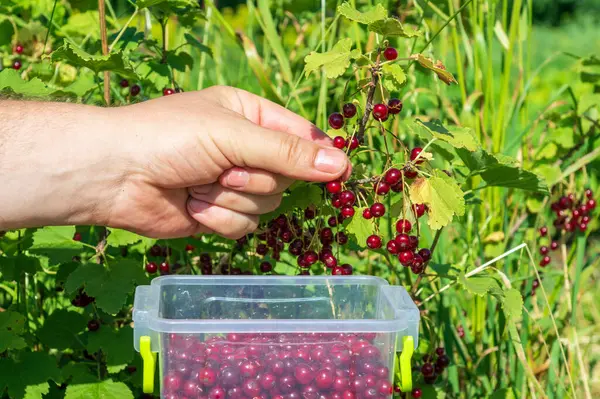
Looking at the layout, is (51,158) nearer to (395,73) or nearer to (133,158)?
(133,158)

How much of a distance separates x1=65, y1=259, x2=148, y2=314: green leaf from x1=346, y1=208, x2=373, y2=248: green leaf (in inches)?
19.6

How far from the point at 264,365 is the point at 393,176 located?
41cm

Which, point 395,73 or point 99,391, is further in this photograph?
point 99,391

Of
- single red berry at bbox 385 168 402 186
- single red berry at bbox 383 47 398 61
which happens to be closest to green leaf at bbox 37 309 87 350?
single red berry at bbox 385 168 402 186

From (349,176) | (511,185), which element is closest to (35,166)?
(349,176)

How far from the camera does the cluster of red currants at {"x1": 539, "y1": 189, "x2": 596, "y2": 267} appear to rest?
2.31m

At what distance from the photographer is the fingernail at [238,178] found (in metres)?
1.58

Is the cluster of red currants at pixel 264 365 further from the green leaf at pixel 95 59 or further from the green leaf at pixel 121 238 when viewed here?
the green leaf at pixel 95 59

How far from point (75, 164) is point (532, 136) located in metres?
1.62

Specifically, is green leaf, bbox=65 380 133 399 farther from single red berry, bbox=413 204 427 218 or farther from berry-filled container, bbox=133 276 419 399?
single red berry, bbox=413 204 427 218

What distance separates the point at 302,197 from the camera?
156 centimetres

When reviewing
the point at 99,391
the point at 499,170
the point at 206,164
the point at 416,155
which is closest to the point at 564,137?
the point at 499,170

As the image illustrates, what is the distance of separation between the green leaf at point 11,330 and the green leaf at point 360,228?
2.31ft

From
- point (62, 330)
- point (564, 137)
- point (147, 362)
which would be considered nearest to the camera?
point (147, 362)
